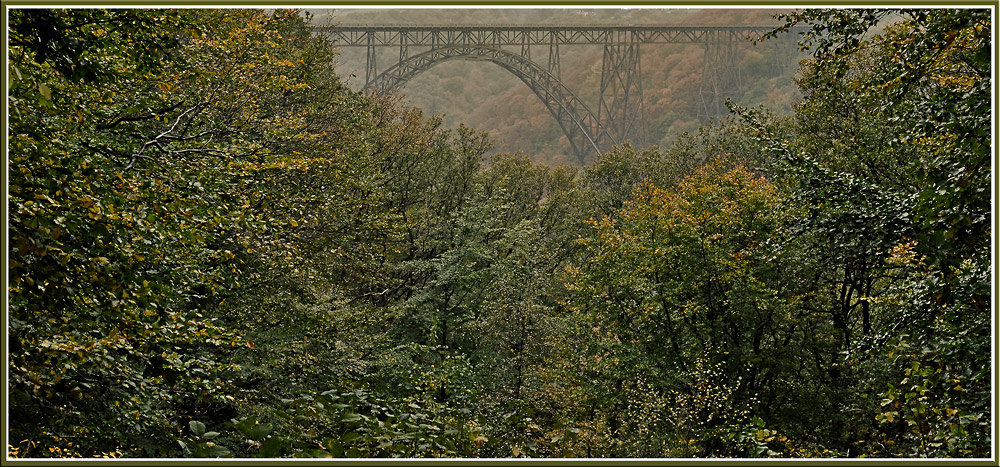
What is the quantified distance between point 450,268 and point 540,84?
1315 inches

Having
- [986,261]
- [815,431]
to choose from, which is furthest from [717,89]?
[986,261]

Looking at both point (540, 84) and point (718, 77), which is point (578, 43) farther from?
point (718, 77)

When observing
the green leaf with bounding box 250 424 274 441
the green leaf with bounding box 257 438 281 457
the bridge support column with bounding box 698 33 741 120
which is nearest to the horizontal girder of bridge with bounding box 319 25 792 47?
the bridge support column with bounding box 698 33 741 120

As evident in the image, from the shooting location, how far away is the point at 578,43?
4438cm

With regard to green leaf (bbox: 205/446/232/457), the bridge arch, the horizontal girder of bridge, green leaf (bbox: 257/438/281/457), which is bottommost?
green leaf (bbox: 205/446/232/457)

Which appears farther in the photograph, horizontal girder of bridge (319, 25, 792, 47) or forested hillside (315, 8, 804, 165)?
forested hillside (315, 8, 804, 165)

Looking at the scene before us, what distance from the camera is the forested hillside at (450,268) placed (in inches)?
212

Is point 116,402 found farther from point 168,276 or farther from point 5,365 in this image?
point 5,365

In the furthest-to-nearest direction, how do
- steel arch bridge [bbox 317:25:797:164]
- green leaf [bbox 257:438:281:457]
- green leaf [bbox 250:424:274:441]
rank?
1. steel arch bridge [bbox 317:25:797:164]
2. green leaf [bbox 250:424:274:441]
3. green leaf [bbox 257:438:281:457]

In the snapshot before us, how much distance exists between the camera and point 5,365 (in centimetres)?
388

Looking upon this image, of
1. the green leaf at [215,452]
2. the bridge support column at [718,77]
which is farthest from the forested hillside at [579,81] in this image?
the green leaf at [215,452]

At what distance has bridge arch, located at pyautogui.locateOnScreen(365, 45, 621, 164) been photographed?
151 ft

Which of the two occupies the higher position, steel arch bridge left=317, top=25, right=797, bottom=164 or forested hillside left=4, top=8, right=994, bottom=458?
steel arch bridge left=317, top=25, right=797, bottom=164

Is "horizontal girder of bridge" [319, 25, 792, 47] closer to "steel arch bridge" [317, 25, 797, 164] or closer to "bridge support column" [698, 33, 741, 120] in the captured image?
"steel arch bridge" [317, 25, 797, 164]
